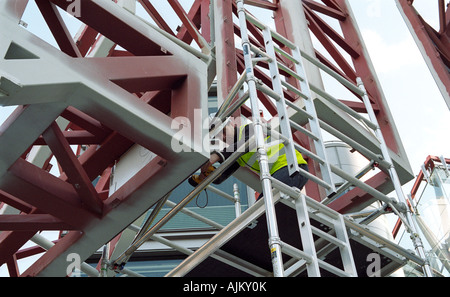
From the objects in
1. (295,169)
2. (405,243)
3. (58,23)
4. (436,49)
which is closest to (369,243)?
(295,169)

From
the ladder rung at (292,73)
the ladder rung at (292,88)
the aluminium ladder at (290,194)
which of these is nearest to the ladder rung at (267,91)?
the aluminium ladder at (290,194)

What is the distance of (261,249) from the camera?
6836 millimetres

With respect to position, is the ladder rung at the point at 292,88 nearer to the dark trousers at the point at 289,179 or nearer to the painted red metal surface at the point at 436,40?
the dark trousers at the point at 289,179

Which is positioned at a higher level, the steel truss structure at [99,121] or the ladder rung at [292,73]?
the ladder rung at [292,73]

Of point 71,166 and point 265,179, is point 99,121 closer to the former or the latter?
point 71,166

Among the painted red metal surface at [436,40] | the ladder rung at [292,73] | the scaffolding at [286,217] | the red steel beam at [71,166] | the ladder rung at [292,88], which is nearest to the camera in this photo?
the scaffolding at [286,217]

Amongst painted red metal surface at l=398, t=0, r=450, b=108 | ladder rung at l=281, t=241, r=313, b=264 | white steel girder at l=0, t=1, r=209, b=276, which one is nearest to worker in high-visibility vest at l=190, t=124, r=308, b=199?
white steel girder at l=0, t=1, r=209, b=276

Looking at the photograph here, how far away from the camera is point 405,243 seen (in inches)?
496

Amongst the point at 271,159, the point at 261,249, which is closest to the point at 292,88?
the point at 271,159

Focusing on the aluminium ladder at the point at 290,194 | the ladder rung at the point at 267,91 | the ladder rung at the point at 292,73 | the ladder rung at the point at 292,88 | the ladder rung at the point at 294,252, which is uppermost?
the ladder rung at the point at 292,73

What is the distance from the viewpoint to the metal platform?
614 centimetres

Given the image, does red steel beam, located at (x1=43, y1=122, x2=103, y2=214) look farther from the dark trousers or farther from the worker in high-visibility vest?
the dark trousers

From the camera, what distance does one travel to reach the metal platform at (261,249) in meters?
6.14
